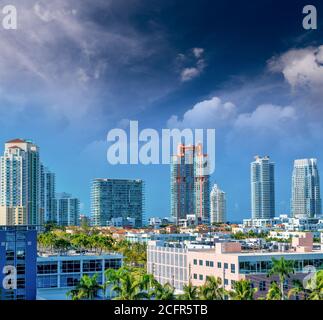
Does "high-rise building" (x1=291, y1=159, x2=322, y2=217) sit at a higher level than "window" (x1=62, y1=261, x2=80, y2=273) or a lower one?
higher

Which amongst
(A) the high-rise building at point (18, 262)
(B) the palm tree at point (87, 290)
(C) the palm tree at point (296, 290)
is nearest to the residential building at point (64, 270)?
(A) the high-rise building at point (18, 262)

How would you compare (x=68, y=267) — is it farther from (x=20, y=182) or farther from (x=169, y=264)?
(x=20, y=182)

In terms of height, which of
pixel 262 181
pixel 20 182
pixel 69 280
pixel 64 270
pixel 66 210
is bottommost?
pixel 69 280

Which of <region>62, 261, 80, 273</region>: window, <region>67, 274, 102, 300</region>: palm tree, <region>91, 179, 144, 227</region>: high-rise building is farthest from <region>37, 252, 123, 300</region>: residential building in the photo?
<region>91, 179, 144, 227</region>: high-rise building

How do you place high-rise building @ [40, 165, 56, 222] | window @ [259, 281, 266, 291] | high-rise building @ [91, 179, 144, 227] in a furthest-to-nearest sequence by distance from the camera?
high-rise building @ [91, 179, 144, 227], high-rise building @ [40, 165, 56, 222], window @ [259, 281, 266, 291]

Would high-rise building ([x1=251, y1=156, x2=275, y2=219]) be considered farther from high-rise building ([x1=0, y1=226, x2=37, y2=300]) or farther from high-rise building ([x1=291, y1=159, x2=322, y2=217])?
high-rise building ([x1=0, y1=226, x2=37, y2=300])

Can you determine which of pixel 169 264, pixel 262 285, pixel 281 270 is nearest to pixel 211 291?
pixel 281 270

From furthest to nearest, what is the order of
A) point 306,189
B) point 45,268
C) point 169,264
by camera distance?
1. point 306,189
2. point 169,264
3. point 45,268
